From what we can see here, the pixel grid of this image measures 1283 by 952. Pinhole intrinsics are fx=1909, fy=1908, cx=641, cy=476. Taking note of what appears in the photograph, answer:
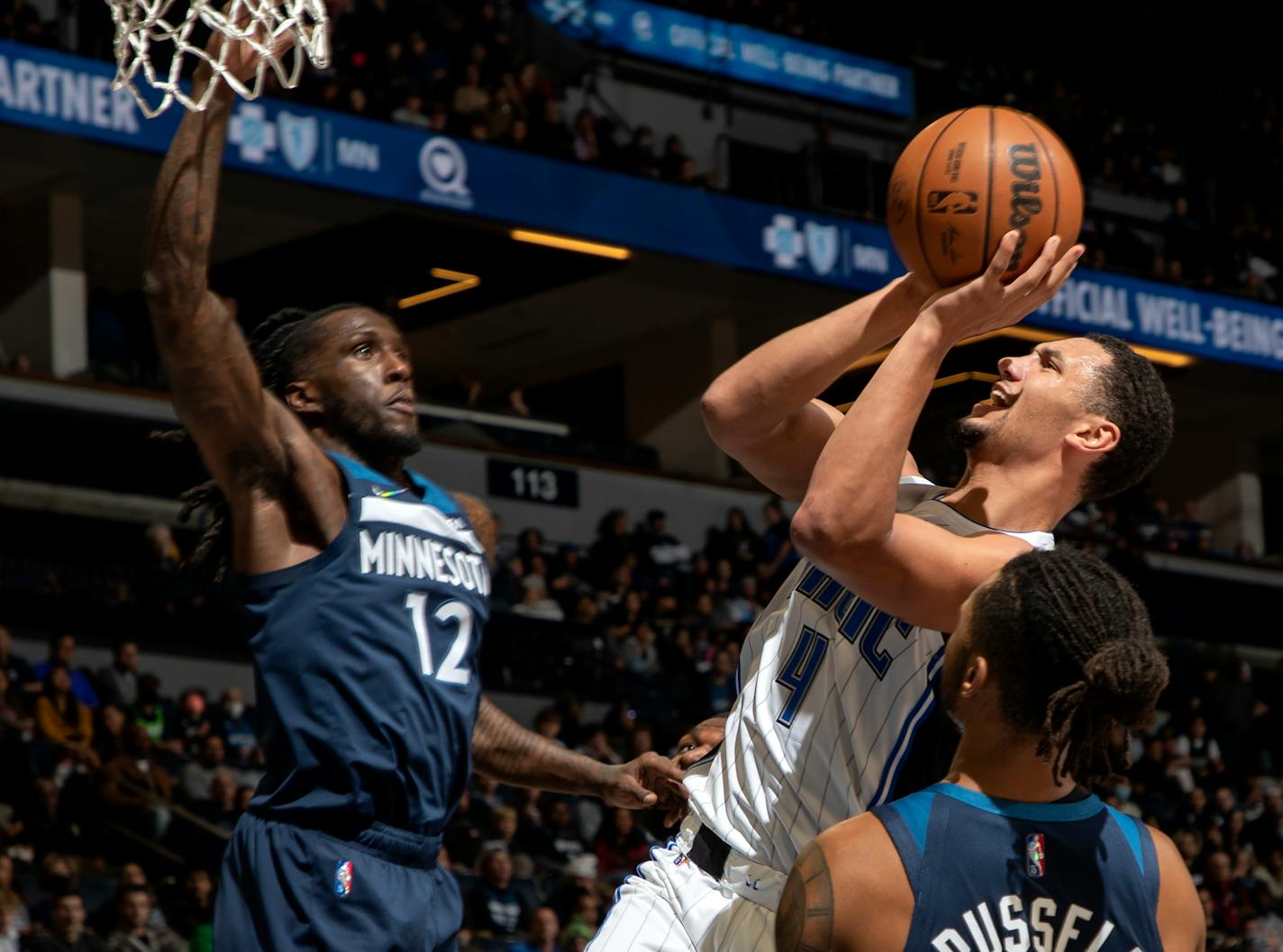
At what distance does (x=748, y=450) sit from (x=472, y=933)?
682 cm

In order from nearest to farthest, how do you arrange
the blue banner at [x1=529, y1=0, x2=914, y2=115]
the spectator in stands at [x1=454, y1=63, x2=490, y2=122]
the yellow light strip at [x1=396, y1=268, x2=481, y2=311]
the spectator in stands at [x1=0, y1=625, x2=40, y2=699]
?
the spectator in stands at [x1=0, y1=625, x2=40, y2=699], the spectator in stands at [x1=454, y1=63, x2=490, y2=122], the yellow light strip at [x1=396, y1=268, x2=481, y2=311], the blue banner at [x1=529, y1=0, x2=914, y2=115]

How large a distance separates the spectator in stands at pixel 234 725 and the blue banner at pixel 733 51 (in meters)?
9.28

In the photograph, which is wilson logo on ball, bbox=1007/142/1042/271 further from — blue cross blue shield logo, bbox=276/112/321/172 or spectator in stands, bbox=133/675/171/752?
blue cross blue shield logo, bbox=276/112/321/172

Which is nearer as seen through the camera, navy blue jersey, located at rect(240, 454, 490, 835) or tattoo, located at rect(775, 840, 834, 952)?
tattoo, located at rect(775, 840, 834, 952)

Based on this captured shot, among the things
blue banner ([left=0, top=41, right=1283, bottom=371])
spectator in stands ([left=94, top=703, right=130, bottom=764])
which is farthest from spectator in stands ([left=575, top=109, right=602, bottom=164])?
spectator in stands ([left=94, top=703, right=130, bottom=764])

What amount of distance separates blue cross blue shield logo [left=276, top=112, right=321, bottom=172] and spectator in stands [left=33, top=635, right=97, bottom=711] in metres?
4.51

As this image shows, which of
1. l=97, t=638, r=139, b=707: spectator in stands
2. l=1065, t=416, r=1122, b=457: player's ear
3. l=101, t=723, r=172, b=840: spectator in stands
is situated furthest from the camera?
l=97, t=638, r=139, b=707: spectator in stands

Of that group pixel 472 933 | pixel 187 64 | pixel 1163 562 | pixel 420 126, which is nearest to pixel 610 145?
pixel 420 126

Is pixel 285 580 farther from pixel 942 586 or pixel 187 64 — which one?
pixel 187 64

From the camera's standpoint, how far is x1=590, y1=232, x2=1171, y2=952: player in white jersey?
3037mm

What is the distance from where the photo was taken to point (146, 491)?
1449 cm

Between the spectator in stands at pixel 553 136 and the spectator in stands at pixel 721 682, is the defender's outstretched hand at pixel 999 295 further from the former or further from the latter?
the spectator in stands at pixel 553 136

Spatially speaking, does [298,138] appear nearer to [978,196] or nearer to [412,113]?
[412,113]

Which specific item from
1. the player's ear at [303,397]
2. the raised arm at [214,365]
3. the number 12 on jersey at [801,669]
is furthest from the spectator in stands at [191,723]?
the number 12 on jersey at [801,669]
